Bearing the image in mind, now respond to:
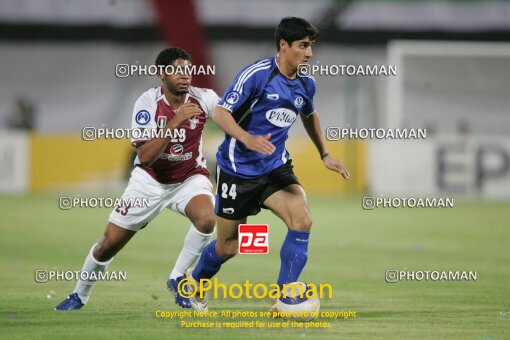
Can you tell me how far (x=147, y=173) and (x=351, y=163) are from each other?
696 inches

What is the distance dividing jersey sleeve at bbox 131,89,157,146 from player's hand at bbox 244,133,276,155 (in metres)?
1.07

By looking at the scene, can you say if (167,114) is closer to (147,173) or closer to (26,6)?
(147,173)

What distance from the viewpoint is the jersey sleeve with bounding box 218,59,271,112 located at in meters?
7.64

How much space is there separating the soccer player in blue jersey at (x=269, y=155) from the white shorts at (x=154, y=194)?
21.4 inches

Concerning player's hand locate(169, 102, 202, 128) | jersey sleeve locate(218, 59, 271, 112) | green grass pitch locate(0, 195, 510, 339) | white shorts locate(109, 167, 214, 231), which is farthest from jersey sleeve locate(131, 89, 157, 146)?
green grass pitch locate(0, 195, 510, 339)

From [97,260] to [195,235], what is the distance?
85 centimetres

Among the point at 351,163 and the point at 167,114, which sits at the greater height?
the point at 351,163

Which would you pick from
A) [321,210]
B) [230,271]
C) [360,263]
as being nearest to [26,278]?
[230,271]

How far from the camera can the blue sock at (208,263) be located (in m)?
8.16

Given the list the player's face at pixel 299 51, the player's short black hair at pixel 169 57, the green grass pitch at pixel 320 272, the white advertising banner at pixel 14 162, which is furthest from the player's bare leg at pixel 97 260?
the white advertising banner at pixel 14 162

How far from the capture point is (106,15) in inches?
1326

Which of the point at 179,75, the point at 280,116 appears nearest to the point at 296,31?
the point at 280,116

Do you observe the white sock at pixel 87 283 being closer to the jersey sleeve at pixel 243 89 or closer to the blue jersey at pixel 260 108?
the blue jersey at pixel 260 108

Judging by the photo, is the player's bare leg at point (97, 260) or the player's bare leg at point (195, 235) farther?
the player's bare leg at point (195, 235)
